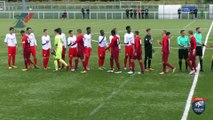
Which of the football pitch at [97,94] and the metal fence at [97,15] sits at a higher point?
the metal fence at [97,15]

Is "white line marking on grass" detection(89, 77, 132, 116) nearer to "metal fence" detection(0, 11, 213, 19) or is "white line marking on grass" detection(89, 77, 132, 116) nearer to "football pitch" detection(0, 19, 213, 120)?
"football pitch" detection(0, 19, 213, 120)

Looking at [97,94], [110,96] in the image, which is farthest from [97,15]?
[110,96]

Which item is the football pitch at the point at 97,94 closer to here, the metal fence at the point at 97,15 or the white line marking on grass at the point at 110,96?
the white line marking on grass at the point at 110,96

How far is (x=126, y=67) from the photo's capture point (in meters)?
20.2

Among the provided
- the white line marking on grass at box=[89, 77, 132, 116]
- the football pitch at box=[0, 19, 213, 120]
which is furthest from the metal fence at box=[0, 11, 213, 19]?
the white line marking on grass at box=[89, 77, 132, 116]

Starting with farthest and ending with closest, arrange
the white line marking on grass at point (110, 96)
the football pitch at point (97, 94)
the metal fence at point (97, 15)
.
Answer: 1. the metal fence at point (97, 15)
2. the white line marking on grass at point (110, 96)
3. the football pitch at point (97, 94)

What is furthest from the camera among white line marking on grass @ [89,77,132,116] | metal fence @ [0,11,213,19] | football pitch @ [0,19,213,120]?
metal fence @ [0,11,213,19]

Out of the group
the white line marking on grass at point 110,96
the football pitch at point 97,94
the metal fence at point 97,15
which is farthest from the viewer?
the metal fence at point 97,15

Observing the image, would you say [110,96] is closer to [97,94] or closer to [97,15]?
[97,94]

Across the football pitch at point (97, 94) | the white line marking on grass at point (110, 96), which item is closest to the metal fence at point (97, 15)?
the football pitch at point (97, 94)

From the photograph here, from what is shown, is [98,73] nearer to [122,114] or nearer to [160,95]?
[160,95]

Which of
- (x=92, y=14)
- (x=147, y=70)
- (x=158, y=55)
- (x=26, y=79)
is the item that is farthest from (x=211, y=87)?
(x=92, y=14)

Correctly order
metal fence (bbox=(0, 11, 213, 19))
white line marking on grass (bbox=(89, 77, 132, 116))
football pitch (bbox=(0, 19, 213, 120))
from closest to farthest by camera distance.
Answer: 1. football pitch (bbox=(0, 19, 213, 120))
2. white line marking on grass (bbox=(89, 77, 132, 116))
3. metal fence (bbox=(0, 11, 213, 19))

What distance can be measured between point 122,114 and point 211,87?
507 cm
